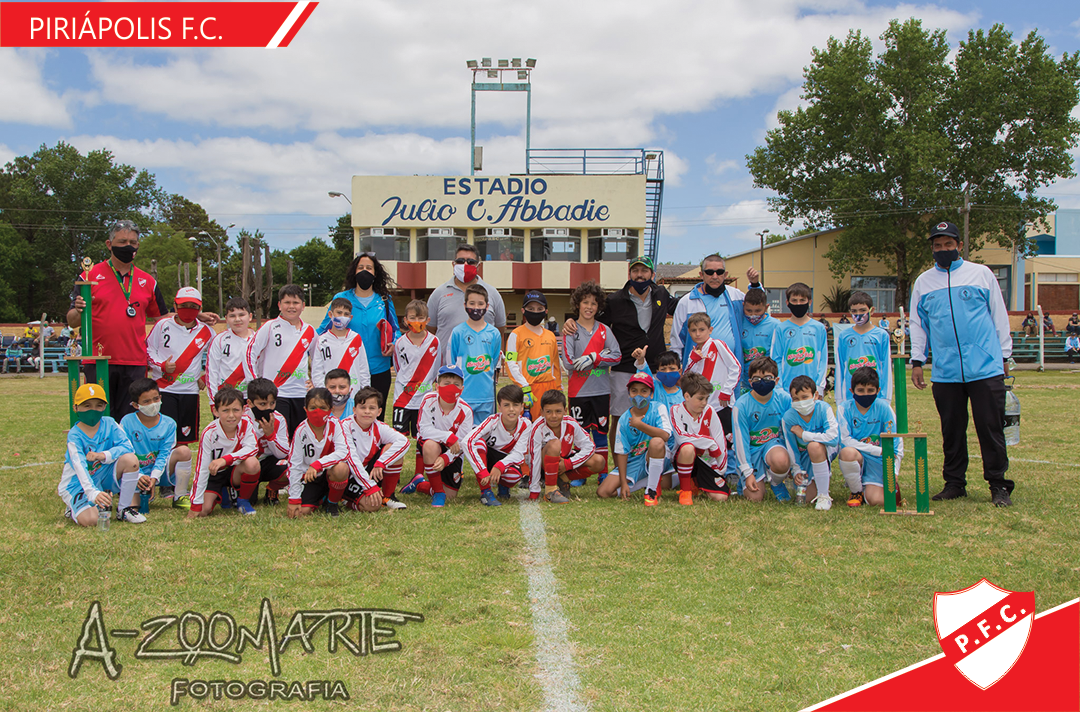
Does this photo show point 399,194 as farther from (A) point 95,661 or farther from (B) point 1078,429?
(A) point 95,661

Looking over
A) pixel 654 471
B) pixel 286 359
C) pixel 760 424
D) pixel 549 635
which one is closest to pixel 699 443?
pixel 654 471

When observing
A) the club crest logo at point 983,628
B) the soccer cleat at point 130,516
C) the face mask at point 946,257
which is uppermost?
the face mask at point 946,257

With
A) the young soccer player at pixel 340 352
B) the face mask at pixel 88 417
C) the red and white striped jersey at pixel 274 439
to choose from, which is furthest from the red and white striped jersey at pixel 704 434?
the face mask at pixel 88 417

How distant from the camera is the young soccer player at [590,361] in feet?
23.6

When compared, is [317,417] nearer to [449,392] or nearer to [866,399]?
[449,392]

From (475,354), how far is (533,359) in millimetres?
550

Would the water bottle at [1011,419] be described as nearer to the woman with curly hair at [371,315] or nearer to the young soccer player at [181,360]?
the woman with curly hair at [371,315]

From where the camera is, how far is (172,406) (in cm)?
719

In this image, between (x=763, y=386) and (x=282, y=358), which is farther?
(x=282, y=358)

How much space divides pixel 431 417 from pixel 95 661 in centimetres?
370

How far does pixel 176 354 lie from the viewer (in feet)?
23.4

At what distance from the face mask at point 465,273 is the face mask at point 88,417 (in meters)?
3.26

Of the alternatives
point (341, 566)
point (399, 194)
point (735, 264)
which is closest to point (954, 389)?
point (341, 566)

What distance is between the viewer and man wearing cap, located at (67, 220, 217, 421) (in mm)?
6805
